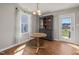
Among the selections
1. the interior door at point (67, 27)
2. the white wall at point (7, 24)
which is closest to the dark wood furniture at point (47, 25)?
the interior door at point (67, 27)

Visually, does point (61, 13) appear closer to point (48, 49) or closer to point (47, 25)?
point (47, 25)

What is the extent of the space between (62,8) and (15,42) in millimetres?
998

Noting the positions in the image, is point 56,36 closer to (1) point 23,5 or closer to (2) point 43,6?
(2) point 43,6

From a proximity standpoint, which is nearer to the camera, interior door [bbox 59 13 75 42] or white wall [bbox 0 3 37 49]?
white wall [bbox 0 3 37 49]

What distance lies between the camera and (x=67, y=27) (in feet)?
6.46

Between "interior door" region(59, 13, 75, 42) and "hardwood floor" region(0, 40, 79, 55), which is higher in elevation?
"interior door" region(59, 13, 75, 42)

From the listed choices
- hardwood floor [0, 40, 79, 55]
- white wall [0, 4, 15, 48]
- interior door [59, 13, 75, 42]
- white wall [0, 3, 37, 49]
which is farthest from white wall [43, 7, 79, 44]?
white wall [0, 4, 15, 48]

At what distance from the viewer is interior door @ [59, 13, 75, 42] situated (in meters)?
1.91

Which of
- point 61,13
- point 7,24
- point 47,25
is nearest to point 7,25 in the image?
point 7,24

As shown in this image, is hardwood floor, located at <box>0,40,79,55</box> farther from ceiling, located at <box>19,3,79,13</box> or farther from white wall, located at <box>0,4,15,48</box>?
ceiling, located at <box>19,3,79,13</box>

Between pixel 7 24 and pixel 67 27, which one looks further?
pixel 67 27

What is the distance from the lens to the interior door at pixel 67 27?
1.91 metres

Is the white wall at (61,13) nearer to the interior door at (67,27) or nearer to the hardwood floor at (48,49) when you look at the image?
the interior door at (67,27)
